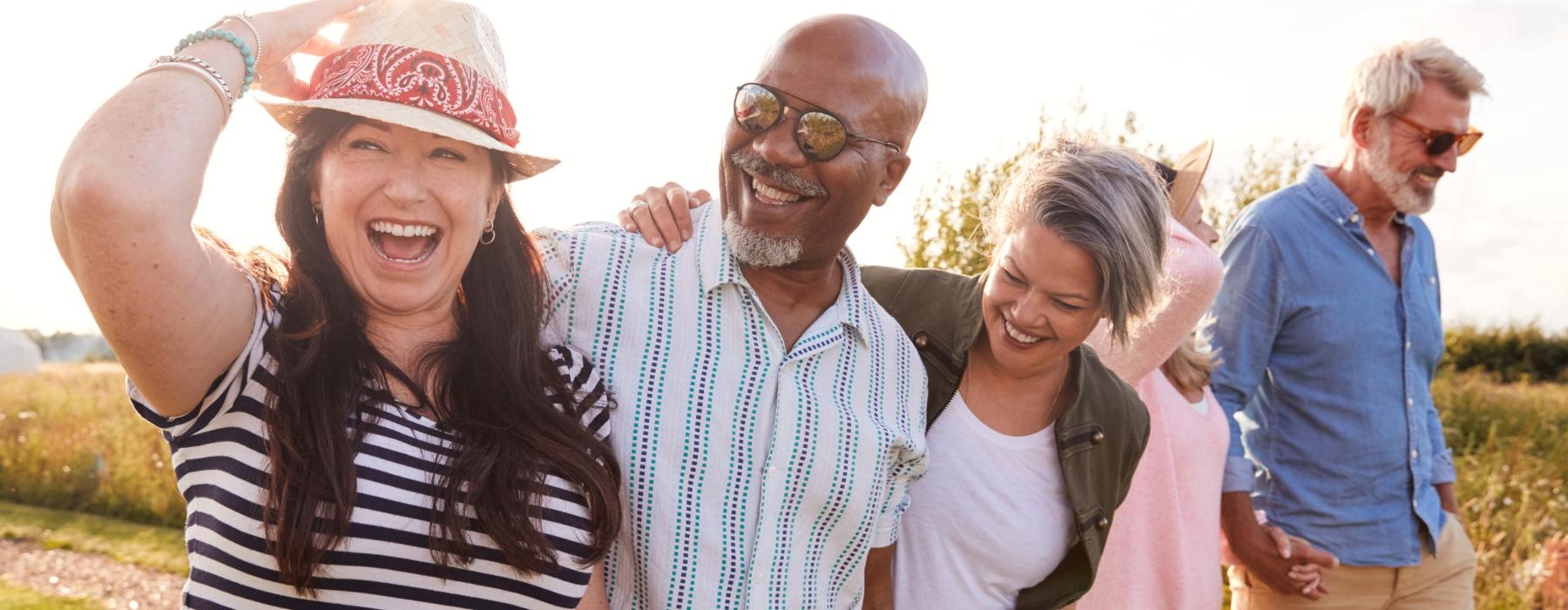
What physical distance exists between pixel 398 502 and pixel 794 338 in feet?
3.44

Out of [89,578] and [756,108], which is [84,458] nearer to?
[89,578]

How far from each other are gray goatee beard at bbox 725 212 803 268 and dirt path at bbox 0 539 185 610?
6.92 meters

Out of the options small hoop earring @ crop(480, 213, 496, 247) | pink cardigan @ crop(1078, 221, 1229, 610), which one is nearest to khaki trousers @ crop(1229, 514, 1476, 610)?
pink cardigan @ crop(1078, 221, 1229, 610)

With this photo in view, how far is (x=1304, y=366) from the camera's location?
15.2ft

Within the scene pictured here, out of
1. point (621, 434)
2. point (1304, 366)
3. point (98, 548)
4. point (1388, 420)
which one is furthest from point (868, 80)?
point (98, 548)

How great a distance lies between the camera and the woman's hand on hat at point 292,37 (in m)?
2.23

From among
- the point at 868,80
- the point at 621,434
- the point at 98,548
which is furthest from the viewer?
the point at 98,548

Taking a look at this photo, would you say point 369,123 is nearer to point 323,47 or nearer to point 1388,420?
point 323,47

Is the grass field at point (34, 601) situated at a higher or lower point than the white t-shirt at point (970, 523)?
lower

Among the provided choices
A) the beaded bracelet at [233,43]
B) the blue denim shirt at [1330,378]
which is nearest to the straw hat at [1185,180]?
the blue denim shirt at [1330,378]

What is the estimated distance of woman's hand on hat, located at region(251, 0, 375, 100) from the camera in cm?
223

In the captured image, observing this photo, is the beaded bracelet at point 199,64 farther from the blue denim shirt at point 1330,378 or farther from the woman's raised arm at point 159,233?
the blue denim shirt at point 1330,378

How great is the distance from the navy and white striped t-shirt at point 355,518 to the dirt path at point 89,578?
690 centimetres

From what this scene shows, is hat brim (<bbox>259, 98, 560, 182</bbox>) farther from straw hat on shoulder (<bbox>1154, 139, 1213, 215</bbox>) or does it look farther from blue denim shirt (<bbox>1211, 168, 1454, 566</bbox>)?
blue denim shirt (<bbox>1211, 168, 1454, 566</bbox>)
